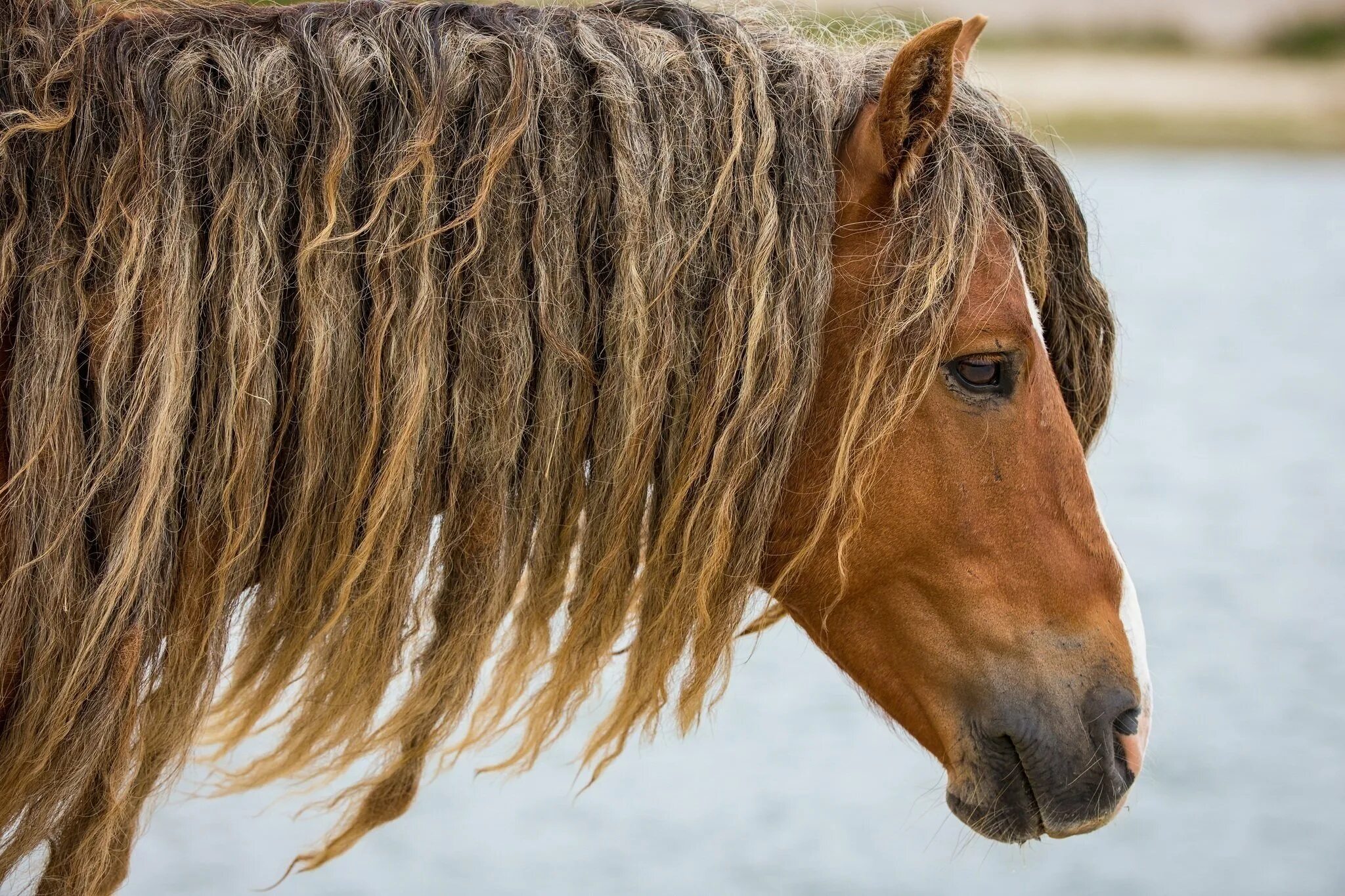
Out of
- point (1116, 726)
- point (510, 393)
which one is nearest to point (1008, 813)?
point (1116, 726)

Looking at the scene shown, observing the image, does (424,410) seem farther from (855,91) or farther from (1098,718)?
(1098,718)

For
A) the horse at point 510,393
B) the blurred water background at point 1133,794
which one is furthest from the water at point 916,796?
the horse at point 510,393

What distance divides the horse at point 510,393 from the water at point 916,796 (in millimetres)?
815

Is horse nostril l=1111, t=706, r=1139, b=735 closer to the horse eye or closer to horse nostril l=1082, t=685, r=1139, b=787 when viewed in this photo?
horse nostril l=1082, t=685, r=1139, b=787

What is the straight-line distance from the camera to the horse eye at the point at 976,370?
1577 mm

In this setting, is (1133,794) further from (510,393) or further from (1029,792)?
(510,393)

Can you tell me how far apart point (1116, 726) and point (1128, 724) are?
0.05 feet

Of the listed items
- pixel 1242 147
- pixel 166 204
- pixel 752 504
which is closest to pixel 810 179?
pixel 752 504

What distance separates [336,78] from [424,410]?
0.42 m

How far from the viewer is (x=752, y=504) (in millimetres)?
1563

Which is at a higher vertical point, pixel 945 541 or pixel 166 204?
pixel 166 204

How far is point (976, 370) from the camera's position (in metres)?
1.58

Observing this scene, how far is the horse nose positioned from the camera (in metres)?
1.59

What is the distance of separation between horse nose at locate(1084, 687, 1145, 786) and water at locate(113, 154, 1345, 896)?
662 mm
